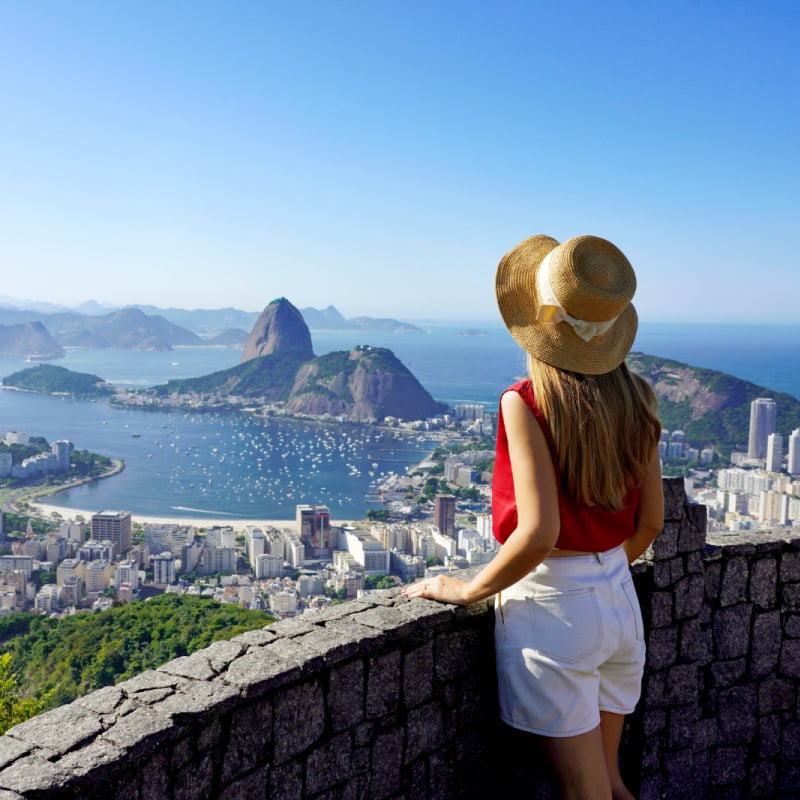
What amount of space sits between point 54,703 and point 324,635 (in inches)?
410

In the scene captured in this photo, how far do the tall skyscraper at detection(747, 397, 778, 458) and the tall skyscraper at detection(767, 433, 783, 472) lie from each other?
2093 millimetres

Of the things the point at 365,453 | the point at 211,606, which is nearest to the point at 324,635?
the point at 211,606

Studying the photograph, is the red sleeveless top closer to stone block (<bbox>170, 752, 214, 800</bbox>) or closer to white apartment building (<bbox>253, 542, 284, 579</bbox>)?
stone block (<bbox>170, 752, 214, 800</bbox>)

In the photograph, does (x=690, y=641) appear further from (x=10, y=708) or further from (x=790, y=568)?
(x=10, y=708)

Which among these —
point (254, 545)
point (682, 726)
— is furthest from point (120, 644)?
point (254, 545)

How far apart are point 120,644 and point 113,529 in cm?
2372

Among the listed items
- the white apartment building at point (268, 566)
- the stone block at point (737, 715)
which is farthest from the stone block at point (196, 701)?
the white apartment building at point (268, 566)

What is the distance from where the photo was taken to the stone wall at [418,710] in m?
1.44

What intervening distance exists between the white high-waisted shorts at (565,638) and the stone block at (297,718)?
390mm

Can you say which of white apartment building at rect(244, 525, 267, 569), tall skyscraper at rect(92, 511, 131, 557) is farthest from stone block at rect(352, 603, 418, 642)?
tall skyscraper at rect(92, 511, 131, 557)

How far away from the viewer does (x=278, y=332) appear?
105 meters

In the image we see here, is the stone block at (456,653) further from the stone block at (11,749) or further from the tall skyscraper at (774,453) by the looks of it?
the tall skyscraper at (774,453)

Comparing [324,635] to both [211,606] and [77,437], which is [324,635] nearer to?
[211,606]

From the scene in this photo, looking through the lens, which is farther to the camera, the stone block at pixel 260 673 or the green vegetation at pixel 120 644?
the green vegetation at pixel 120 644
